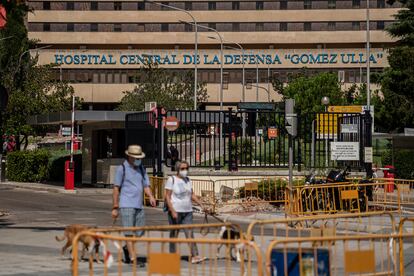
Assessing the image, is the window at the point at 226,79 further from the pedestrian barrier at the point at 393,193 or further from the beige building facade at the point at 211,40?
the pedestrian barrier at the point at 393,193

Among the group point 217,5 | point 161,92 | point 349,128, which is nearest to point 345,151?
point 349,128

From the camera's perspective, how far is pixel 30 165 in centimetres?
4044

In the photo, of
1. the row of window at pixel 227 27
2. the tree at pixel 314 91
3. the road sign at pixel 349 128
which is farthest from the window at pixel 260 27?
the road sign at pixel 349 128

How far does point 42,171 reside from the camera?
1596 inches

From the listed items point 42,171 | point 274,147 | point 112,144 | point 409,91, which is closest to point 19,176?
point 42,171

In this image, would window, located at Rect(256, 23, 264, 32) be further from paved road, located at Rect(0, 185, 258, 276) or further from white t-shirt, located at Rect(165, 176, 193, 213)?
white t-shirt, located at Rect(165, 176, 193, 213)

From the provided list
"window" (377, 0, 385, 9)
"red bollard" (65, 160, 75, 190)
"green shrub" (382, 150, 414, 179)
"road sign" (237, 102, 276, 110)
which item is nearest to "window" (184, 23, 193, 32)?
"window" (377, 0, 385, 9)

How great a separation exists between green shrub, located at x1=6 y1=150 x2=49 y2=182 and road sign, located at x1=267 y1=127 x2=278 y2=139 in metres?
14.7

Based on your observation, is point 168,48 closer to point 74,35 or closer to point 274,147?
point 74,35

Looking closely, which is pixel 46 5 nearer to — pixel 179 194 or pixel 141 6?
pixel 141 6

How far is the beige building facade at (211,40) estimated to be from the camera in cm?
9631

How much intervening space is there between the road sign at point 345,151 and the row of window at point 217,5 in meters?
72.1

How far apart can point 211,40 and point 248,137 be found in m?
68.5

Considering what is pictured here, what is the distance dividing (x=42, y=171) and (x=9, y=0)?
2312cm
